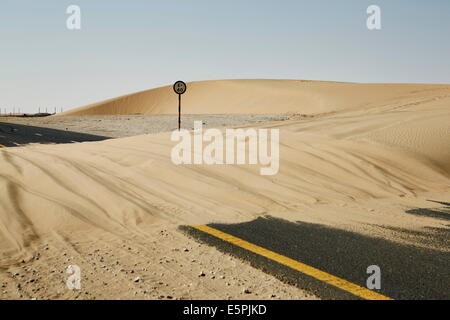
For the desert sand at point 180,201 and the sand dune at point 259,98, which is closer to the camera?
the desert sand at point 180,201

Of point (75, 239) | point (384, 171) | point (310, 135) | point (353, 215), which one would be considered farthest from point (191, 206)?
point (310, 135)

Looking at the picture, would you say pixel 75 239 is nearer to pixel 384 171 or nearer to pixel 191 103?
pixel 384 171

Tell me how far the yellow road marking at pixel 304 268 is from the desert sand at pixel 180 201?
304mm

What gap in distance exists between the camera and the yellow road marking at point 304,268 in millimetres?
2609

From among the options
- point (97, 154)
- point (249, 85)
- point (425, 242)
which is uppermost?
point (249, 85)

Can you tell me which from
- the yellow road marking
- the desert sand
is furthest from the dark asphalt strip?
the desert sand

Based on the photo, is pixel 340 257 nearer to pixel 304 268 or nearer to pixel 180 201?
pixel 304 268

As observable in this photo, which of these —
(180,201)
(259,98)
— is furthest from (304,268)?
(259,98)

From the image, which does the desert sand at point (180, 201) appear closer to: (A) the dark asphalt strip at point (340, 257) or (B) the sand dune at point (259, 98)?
(A) the dark asphalt strip at point (340, 257)

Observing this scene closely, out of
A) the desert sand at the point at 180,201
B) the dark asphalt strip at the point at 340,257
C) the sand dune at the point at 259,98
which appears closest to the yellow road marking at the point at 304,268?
the dark asphalt strip at the point at 340,257

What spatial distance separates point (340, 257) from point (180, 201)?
236cm

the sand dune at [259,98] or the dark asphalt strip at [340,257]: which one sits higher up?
the sand dune at [259,98]

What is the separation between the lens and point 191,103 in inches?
2416

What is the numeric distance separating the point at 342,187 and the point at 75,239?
4011 mm
